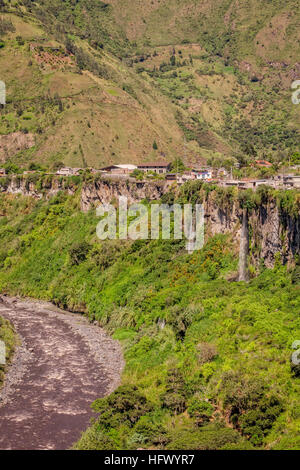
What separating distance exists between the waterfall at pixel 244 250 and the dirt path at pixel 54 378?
13.4m

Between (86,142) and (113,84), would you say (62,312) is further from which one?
(113,84)

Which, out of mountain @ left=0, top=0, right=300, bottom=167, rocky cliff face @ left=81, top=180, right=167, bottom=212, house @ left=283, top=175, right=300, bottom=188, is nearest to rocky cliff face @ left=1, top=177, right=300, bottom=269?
rocky cliff face @ left=81, top=180, right=167, bottom=212

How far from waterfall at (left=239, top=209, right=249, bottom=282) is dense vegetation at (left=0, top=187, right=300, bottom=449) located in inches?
53.4

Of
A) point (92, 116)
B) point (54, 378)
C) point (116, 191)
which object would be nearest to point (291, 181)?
point (54, 378)

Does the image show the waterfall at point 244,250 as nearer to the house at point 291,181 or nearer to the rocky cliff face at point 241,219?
the rocky cliff face at point 241,219

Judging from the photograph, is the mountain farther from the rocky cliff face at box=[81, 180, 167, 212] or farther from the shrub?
the shrub

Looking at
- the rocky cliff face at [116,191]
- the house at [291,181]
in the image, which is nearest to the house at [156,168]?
the rocky cliff face at [116,191]

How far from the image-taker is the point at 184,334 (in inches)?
1925

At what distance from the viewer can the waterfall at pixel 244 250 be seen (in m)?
56.3

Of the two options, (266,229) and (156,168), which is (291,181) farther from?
(156,168)

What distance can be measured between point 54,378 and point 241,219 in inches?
942

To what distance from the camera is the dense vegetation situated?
116 feet

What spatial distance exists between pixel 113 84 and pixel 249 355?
12837 cm

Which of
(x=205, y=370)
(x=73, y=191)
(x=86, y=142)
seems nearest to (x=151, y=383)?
(x=205, y=370)
